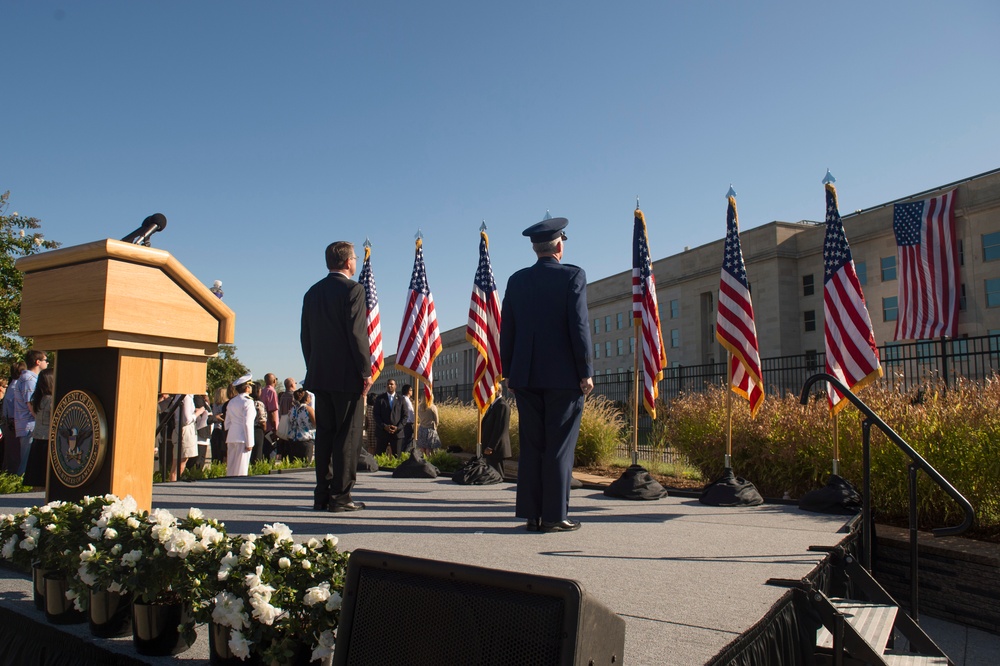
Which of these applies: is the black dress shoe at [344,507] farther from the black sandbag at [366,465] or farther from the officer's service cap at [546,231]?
the black sandbag at [366,465]

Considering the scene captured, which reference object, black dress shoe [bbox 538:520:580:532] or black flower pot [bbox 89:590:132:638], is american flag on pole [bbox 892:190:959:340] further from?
black flower pot [bbox 89:590:132:638]

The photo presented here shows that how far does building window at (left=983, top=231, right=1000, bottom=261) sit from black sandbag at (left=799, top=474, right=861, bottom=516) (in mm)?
46330

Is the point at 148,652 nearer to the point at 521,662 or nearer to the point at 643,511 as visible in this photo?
the point at 521,662

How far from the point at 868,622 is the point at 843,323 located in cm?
451

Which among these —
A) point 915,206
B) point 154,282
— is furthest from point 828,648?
point 915,206

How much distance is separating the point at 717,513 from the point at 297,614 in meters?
5.00

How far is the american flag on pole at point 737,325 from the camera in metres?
7.99

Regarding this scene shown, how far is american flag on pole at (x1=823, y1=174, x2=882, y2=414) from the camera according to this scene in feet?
24.2

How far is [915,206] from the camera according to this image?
3175 centimetres

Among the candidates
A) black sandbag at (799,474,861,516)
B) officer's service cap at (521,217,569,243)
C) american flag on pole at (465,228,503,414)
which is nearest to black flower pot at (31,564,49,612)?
officer's service cap at (521,217,569,243)

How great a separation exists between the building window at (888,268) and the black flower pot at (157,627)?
5636 cm

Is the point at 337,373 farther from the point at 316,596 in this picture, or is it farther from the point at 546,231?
the point at 316,596

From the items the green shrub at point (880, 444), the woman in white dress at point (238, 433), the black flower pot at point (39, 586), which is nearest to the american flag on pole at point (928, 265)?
the green shrub at point (880, 444)

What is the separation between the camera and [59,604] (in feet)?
9.89
